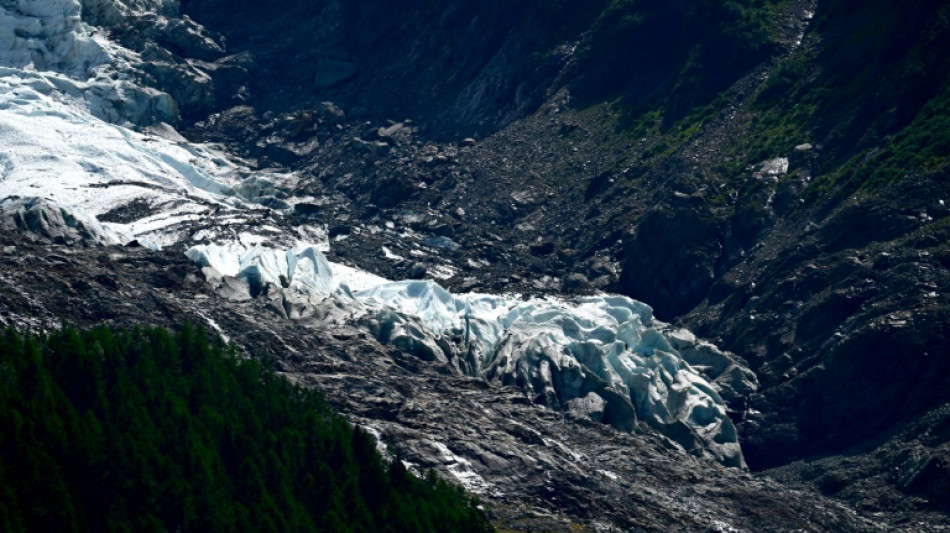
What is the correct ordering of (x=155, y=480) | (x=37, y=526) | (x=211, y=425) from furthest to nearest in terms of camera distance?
1. (x=211, y=425)
2. (x=155, y=480)
3. (x=37, y=526)

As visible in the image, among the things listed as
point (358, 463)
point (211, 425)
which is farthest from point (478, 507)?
point (211, 425)

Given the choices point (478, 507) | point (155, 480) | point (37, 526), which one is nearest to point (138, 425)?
point (155, 480)

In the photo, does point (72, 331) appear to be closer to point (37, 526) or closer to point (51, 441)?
point (51, 441)

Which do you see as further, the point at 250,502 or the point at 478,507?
the point at 478,507

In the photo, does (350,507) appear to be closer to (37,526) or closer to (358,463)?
(358,463)

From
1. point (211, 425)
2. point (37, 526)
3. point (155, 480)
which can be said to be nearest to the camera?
point (37, 526)

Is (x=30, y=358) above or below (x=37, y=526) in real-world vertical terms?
above
